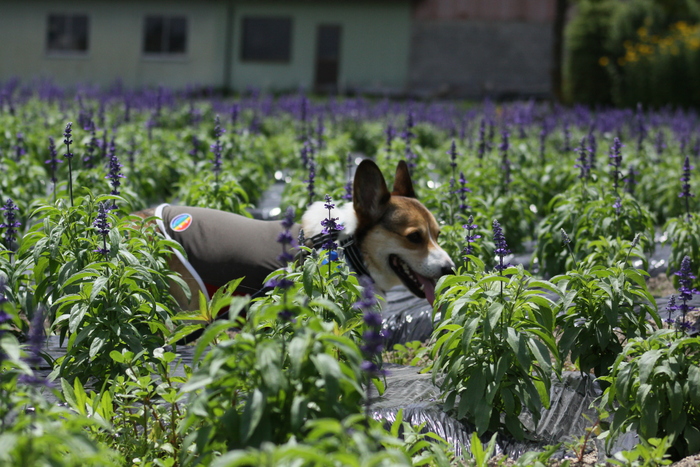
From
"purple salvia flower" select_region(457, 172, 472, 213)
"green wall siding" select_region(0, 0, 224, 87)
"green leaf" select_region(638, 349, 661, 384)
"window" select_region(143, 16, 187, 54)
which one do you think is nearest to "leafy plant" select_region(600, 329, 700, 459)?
"green leaf" select_region(638, 349, 661, 384)

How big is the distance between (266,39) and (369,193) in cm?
2421

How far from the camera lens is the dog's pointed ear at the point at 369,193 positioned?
16.1 ft

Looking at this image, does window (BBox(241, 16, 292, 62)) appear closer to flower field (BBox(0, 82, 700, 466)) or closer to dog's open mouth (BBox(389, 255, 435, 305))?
flower field (BBox(0, 82, 700, 466))

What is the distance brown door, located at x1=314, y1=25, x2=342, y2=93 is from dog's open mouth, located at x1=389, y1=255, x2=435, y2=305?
23242 mm

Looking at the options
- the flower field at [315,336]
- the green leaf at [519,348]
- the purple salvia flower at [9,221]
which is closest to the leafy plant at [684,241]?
the flower field at [315,336]

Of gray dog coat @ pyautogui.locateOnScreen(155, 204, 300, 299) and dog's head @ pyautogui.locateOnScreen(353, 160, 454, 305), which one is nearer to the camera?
gray dog coat @ pyautogui.locateOnScreen(155, 204, 300, 299)

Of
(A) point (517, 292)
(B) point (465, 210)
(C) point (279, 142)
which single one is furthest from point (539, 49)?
(A) point (517, 292)

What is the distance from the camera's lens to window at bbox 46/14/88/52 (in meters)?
28.1

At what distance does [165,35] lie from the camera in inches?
1097

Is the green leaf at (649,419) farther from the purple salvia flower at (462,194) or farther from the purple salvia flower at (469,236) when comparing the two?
the purple salvia flower at (462,194)

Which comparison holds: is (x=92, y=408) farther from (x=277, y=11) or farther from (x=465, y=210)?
(x=277, y=11)

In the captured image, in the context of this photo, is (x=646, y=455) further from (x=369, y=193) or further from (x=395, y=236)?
(x=369, y=193)

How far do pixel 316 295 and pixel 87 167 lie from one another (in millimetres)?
3381

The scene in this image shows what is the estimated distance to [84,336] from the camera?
3.55m
